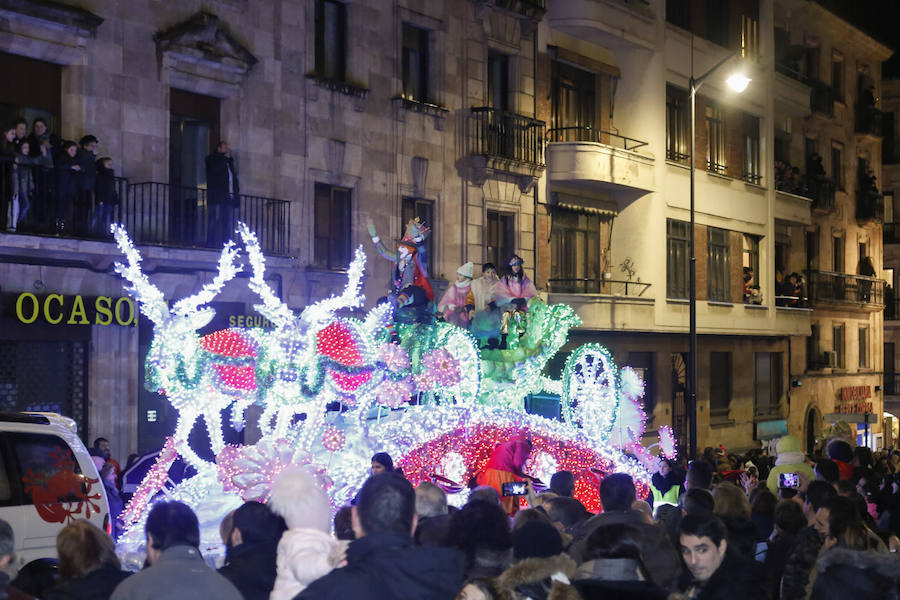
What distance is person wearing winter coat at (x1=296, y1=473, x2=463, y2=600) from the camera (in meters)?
5.34

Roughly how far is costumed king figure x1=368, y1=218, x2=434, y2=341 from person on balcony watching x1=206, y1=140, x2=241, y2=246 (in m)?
5.27

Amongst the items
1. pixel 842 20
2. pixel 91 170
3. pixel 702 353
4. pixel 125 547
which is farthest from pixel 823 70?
pixel 125 547

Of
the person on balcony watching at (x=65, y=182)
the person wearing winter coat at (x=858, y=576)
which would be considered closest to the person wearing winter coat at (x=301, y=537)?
the person wearing winter coat at (x=858, y=576)

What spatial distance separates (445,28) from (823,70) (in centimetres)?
2009

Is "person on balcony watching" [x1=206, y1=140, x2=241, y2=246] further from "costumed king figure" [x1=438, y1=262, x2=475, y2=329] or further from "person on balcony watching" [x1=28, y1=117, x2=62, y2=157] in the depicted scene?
"costumed king figure" [x1=438, y1=262, x2=475, y2=329]

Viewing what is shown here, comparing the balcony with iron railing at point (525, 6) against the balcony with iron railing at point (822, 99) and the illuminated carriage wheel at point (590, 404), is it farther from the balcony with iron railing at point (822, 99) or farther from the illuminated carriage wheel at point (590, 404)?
the balcony with iron railing at point (822, 99)

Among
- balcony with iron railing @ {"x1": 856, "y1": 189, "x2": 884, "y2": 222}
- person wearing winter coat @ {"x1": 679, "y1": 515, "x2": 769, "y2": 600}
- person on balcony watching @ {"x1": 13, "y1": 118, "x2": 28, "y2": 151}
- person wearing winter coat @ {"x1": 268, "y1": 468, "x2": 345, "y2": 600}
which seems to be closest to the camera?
person wearing winter coat @ {"x1": 268, "y1": 468, "x2": 345, "y2": 600}

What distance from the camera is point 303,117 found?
71.9 feet

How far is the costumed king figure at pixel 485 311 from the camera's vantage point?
15.8 meters

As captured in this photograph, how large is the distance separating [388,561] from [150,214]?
14363 millimetres

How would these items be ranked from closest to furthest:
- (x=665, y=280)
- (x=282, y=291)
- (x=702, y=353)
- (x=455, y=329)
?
(x=455, y=329), (x=282, y=291), (x=665, y=280), (x=702, y=353)

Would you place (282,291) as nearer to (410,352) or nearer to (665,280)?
(410,352)

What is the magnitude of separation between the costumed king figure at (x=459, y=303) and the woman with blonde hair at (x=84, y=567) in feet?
32.1

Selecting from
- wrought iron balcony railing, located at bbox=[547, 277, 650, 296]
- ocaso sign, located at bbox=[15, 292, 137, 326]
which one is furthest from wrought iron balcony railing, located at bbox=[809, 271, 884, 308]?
ocaso sign, located at bbox=[15, 292, 137, 326]
